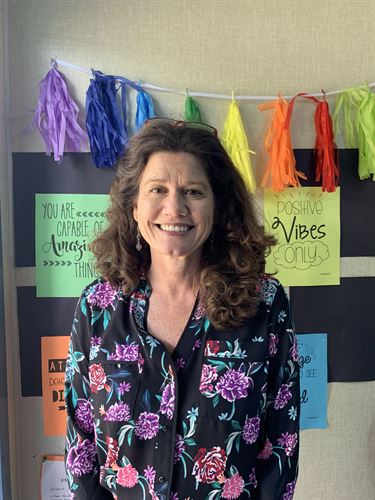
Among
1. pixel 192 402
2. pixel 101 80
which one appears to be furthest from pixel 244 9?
pixel 192 402

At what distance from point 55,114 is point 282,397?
881 millimetres

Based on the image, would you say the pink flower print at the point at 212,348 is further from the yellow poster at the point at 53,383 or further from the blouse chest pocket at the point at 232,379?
the yellow poster at the point at 53,383

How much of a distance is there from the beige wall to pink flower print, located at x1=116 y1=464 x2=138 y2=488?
1.70 ft

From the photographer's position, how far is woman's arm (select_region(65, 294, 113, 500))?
2.93 feet

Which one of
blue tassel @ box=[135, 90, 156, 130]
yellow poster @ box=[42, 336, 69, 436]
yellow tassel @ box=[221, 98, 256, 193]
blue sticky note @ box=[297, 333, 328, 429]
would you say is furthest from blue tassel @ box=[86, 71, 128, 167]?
blue sticky note @ box=[297, 333, 328, 429]

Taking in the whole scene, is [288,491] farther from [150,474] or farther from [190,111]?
[190,111]

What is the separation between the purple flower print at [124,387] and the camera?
2.72 feet

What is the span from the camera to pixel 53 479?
4.24ft

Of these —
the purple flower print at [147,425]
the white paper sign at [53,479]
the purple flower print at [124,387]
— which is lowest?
the white paper sign at [53,479]

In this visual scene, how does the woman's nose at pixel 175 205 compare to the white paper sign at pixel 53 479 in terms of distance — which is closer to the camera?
the woman's nose at pixel 175 205

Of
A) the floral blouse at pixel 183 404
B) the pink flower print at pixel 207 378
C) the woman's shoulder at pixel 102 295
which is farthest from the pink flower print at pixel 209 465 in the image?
the woman's shoulder at pixel 102 295

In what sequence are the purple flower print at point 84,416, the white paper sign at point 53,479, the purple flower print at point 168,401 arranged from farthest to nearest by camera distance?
the white paper sign at point 53,479 → the purple flower print at point 84,416 → the purple flower print at point 168,401

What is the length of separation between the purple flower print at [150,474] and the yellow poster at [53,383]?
1.74 ft

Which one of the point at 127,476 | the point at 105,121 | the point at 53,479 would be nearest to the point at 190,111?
the point at 105,121
